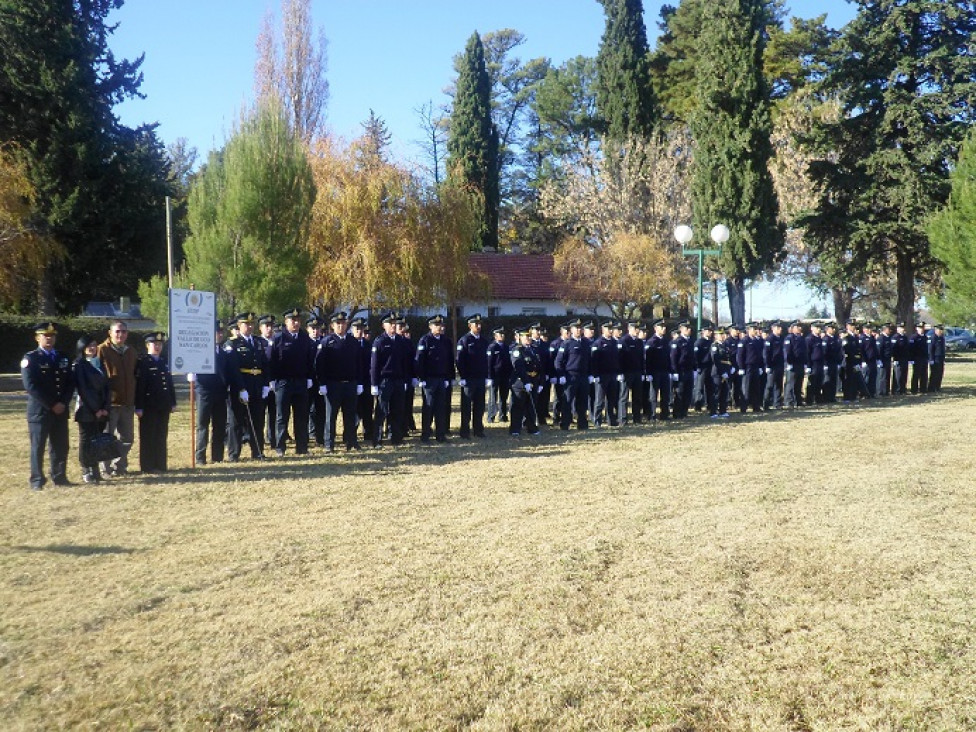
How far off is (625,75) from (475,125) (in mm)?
9094

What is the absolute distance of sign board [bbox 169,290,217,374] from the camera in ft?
36.4

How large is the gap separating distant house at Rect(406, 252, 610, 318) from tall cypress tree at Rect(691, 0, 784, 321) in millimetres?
13426

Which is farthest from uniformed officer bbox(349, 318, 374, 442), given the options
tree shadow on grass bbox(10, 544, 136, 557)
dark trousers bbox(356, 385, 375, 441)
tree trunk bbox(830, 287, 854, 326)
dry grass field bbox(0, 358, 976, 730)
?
tree trunk bbox(830, 287, 854, 326)

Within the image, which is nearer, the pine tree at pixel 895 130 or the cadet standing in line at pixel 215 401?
the cadet standing in line at pixel 215 401

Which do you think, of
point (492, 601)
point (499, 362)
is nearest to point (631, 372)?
point (499, 362)

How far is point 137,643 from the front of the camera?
512 cm

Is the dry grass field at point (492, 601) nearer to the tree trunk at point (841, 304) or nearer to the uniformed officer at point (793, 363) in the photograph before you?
the uniformed officer at point (793, 363)

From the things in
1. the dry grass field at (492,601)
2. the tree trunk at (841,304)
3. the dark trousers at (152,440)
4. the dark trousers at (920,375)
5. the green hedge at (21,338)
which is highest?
the tree trunk at (841,304)

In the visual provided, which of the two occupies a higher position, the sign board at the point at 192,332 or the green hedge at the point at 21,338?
the green hedge at the point at 21,338

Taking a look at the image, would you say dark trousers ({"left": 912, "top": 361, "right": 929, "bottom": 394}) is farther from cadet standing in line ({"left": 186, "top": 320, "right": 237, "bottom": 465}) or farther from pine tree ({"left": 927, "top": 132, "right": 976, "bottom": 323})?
cadet standing in line ({"left": 186, "top": 320, "right": 237, "bottom": 465})

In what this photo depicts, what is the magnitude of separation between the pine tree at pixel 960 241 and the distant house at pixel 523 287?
2000cm

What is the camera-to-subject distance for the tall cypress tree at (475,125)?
4869 centimetres

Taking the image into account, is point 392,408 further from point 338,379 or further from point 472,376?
point 472,376

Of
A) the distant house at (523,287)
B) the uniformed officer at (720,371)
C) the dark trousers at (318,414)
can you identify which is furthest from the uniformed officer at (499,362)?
the distant house at (523,287)
